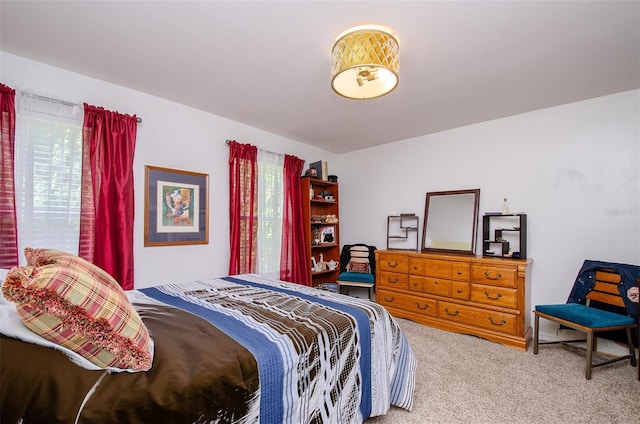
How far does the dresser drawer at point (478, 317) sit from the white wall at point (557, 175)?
0.58 metres

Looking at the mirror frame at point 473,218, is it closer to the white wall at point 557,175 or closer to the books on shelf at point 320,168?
the white wall at point 557,175

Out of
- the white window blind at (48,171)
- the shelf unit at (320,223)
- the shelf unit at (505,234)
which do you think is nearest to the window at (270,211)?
the shelf unit at (320,223)

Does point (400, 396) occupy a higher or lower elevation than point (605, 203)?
lower

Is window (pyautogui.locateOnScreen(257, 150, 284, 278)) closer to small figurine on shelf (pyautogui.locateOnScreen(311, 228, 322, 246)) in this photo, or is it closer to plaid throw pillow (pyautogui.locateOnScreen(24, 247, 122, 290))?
small figurine on shelf (pyautogui.locateOnScreen(311, 228, 322, 246))

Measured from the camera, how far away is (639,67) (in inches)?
86.7

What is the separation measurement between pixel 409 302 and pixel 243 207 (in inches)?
93.1

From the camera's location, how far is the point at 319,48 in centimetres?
195

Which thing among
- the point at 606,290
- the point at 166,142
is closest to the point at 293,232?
the point at 166,142

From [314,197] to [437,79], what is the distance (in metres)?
2.36

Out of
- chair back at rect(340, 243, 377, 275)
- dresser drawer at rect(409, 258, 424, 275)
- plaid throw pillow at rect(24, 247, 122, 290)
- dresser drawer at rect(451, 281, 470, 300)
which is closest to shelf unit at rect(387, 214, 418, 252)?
chair back at rect(340, 243, 377, 275)

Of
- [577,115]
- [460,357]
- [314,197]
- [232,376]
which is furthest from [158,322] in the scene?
[577,115]

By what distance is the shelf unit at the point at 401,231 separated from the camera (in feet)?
13.0

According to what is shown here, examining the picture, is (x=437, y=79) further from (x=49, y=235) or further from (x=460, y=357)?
(x=49, y=235)

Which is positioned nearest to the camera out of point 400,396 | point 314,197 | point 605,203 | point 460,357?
point 400,396
